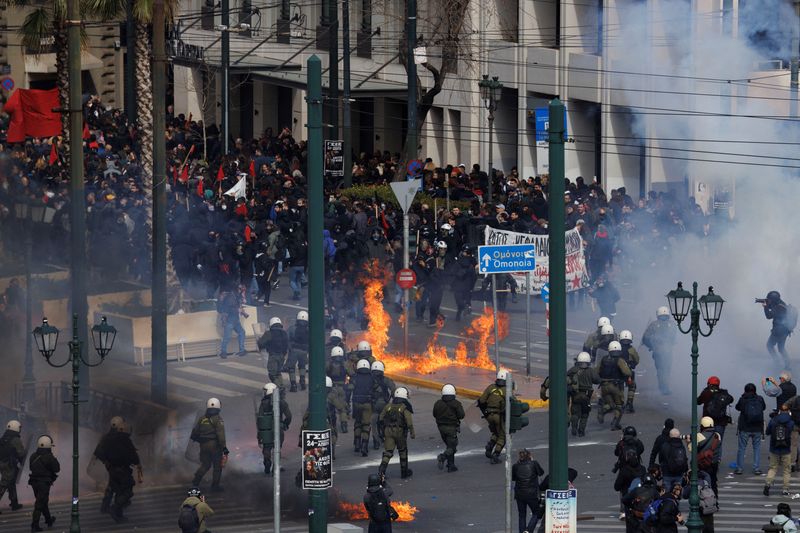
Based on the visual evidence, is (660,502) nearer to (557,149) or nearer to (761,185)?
(557,149)

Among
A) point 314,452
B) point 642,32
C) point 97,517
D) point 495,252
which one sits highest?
point 642,32

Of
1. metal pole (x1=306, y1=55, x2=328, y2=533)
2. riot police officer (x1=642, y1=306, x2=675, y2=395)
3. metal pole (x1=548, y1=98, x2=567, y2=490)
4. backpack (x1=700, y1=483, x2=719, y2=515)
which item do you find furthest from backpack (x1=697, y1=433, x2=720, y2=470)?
metal pole (x1=548, y1=98, x2=567, y2=490)

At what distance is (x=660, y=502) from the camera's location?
18.3 m

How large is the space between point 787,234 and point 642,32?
22.6ft

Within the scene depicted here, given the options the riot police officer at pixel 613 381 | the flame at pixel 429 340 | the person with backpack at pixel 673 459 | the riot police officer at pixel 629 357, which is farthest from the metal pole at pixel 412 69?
the person with backpack at pixel 673 459

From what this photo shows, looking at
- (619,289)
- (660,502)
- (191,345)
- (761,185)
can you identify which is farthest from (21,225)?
(660,502)

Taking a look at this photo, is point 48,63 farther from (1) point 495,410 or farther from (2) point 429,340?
(1) point 495,410

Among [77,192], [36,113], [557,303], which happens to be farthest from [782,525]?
[36,113]

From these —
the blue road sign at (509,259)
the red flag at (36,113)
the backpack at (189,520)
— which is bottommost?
the backpack at (189,520)

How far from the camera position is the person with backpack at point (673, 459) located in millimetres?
20375

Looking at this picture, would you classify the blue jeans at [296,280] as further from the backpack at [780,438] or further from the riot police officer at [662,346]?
the backpack at [780,438]

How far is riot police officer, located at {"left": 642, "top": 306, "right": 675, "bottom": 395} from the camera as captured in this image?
87.9ft

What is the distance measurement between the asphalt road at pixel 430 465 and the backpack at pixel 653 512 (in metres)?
1.44

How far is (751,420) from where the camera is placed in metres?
22.0
